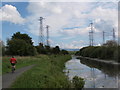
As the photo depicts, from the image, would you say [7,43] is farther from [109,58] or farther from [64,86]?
[64,86]

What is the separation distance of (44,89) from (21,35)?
69.1 m

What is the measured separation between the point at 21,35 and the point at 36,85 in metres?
68.8

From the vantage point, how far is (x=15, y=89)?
34.6ft

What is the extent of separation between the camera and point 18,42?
5981cm

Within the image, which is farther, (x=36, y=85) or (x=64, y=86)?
(x=64, y=86)

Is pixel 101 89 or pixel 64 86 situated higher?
pixel 64 86

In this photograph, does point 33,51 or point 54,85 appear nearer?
point 54,85

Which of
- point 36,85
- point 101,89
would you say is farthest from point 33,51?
point 36,85

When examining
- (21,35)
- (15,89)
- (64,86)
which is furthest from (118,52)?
(21,35)

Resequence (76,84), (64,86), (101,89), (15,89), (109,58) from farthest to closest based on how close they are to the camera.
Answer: (109,58) → (101,89) → (76,84) → (64,86) → (15,89)

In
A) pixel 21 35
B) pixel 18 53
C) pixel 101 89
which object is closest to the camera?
pixel 101 89

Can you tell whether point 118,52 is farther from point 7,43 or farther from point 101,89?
point 7,43

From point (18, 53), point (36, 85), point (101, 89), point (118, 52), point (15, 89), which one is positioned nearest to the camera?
point (15, 89)

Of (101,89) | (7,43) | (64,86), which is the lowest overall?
(101,89)
